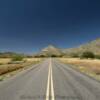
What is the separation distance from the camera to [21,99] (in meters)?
9.31

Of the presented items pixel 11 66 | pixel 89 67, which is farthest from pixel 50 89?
pixel 11 66

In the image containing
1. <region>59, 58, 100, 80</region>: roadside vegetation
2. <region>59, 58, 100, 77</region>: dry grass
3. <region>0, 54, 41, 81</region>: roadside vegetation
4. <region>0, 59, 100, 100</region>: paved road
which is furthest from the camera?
<region>0, 54, 41, 81</region>: roadside vegetation

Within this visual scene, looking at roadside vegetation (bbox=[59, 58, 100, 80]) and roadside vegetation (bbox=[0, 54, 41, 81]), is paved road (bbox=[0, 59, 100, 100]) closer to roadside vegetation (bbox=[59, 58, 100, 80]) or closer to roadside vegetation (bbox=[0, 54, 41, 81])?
roadside vegetation (bbox=[0, 54, 41, 81])

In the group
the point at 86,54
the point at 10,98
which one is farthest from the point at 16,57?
the point at 10,98

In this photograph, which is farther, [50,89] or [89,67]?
[89,67]

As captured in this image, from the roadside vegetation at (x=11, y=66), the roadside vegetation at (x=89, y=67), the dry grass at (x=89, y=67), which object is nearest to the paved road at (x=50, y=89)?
the roadside vegetation at (x=11, y=66)

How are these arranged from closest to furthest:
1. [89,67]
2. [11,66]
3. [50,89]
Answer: [50,89] → [89,67] → [11,66]

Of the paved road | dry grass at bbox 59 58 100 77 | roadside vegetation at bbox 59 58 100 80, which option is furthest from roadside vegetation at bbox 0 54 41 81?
dry grass at bbox 59 58 100 77

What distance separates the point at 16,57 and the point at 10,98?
9728cm

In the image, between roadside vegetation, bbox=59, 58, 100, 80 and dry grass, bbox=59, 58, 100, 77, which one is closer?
roadside vegetation, bbox=59, 58, 100, 80

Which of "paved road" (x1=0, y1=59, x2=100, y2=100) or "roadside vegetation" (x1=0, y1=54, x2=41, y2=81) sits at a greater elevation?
"roadside vegetation" (x1=0, y1=54, x2=41, y2=81)

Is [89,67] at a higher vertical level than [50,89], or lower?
higher

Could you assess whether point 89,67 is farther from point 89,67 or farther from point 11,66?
point 11,66

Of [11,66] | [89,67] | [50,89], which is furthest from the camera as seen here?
[11,66]
